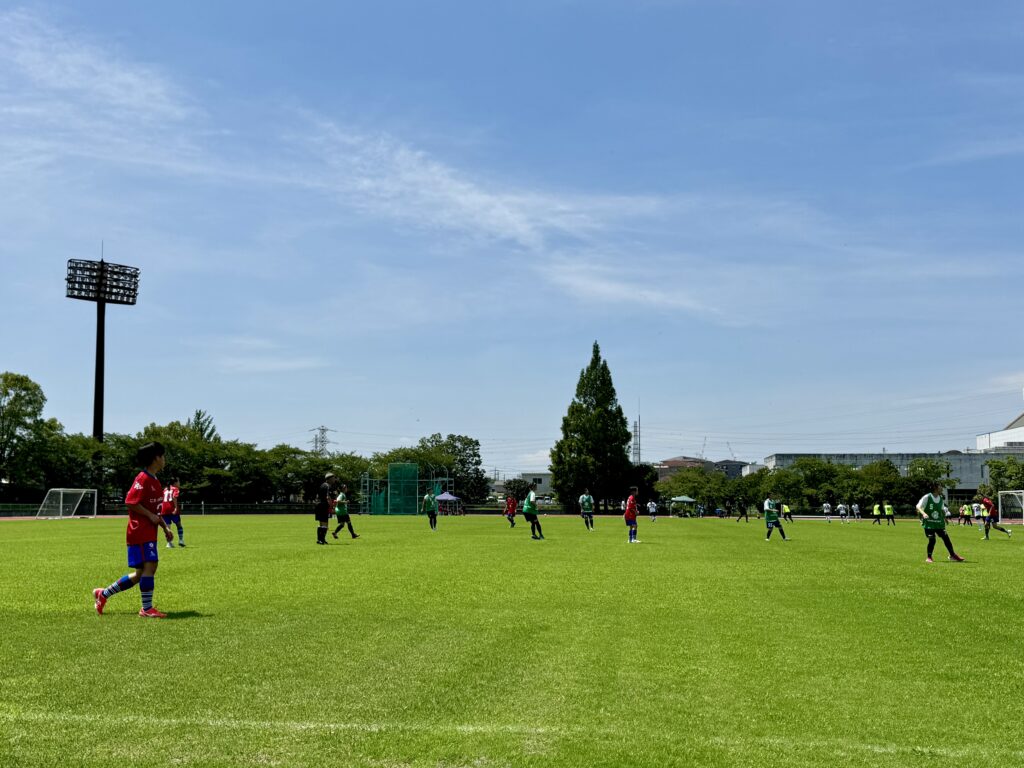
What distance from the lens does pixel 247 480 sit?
306 ft

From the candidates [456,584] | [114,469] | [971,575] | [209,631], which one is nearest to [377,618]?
[209,631]

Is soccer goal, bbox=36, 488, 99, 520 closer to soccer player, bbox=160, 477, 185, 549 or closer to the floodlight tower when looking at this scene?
the floodlight tower

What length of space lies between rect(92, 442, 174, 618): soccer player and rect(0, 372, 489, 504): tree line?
7867 centimetres

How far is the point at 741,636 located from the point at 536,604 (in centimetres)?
334

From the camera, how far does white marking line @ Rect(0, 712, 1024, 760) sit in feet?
17.8

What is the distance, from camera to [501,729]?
5.75m

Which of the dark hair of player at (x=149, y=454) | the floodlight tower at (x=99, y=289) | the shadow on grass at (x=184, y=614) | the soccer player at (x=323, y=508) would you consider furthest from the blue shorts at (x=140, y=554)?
the floodlight tower at (x=99, y=289)

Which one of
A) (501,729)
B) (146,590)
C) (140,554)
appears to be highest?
(140,554)

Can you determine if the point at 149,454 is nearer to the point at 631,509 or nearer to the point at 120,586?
the point at 120,586

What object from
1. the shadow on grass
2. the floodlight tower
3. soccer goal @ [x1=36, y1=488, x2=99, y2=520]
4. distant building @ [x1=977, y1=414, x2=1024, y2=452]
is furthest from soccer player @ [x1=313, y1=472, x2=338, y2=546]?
distant building @ [x1=977, y1=414, x2=1024, y2=452]

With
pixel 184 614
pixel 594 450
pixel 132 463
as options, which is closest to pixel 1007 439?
pixel 594 450

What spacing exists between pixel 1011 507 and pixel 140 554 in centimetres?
7242

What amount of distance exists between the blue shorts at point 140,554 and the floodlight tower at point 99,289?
3393 inches

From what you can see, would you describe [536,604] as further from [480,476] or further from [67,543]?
[480,476]
